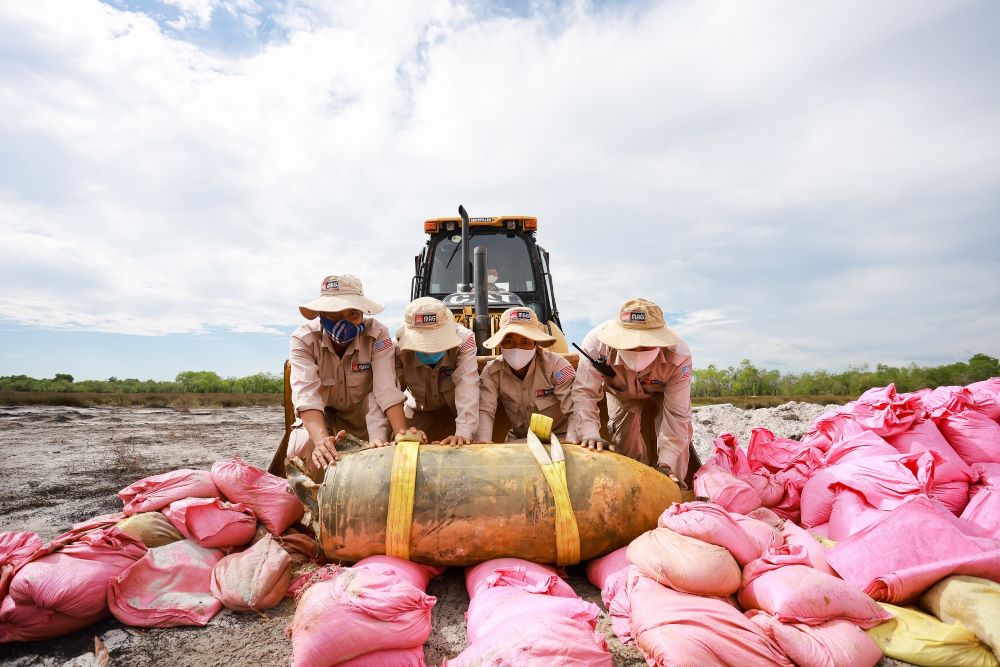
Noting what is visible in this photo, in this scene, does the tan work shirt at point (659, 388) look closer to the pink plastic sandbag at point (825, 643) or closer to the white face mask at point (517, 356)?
the white face mask at point (517, 356)

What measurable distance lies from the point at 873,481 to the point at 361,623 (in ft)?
8.45

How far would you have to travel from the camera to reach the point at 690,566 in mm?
2021

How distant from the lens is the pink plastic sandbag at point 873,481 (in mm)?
2547

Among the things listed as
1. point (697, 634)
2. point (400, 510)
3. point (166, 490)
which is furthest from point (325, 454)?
point (697, 634)

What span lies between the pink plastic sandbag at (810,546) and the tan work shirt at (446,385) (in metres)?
1.80

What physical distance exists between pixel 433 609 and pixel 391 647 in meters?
0.58

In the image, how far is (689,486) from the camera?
3.78m

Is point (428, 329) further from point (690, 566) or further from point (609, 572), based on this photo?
point (690, 566)

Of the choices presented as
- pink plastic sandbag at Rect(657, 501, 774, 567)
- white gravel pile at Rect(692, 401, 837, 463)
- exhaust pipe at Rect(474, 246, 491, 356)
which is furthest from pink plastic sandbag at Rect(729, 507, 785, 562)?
white gravel pile at Rect(692, 401, 837, 463)

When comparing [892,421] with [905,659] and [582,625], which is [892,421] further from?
[582,625]

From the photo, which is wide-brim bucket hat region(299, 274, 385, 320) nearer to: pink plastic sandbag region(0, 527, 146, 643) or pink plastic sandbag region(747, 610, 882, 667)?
pink plastic sandbag region(0, 527, 146, 643)

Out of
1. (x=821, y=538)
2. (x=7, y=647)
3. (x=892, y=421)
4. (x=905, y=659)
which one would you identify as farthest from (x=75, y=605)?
(x=892, y=421)

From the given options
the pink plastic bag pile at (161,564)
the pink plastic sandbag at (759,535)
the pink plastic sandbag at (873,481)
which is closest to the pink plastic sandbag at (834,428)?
the pink plastic sandbag at (873,481)

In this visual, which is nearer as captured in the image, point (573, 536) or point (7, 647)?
point (7, 647)
